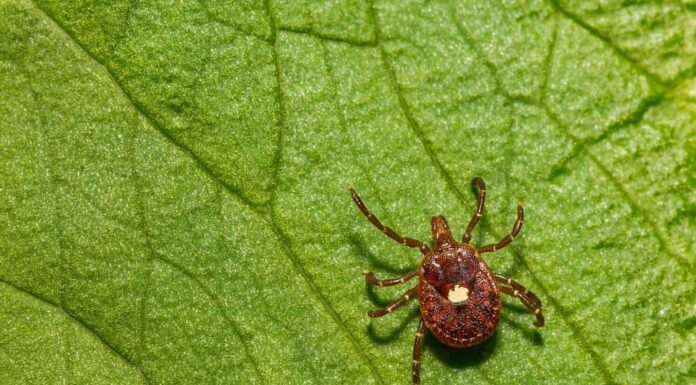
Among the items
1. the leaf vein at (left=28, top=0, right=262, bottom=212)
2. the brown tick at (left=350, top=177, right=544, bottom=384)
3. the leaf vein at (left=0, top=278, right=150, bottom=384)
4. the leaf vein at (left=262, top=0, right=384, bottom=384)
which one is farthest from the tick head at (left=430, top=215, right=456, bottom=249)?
the leaf vein at (left=0, top=278, right=150, bottom=384)

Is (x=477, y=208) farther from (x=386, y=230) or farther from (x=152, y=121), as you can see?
(x=152, y=121)

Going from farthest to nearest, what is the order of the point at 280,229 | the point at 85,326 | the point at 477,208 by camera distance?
the point at 477,208, the point at 280,229, the point at 85,326

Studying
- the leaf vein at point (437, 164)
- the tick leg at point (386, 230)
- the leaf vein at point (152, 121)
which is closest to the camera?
the leaf vein at point (152, 121)

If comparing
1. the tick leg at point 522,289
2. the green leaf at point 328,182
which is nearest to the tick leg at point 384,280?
the green leaf at point 328,182

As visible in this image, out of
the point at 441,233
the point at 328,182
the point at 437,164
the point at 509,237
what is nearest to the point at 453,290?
the point at 441,233

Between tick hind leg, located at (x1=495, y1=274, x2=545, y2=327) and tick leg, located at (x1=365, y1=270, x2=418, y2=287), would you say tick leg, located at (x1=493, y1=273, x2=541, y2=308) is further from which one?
tick leg, located at (x1=365, y1=270, x2=418, y2=287)

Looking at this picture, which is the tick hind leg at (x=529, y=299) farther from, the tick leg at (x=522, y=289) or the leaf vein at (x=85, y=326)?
the leaf vein at (x=85, y=326)

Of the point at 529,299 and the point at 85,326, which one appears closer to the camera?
the point at 85,326
